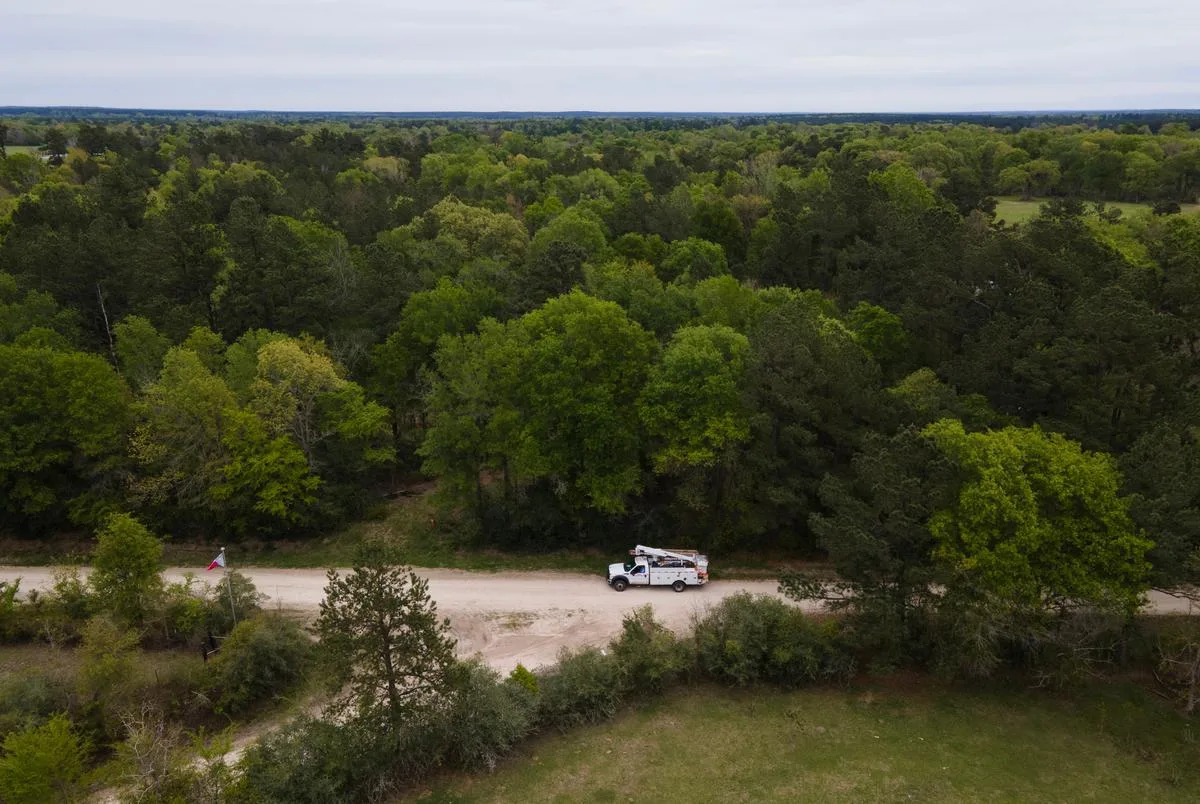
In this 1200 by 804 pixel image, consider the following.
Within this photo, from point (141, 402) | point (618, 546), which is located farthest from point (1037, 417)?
point (141, 402)

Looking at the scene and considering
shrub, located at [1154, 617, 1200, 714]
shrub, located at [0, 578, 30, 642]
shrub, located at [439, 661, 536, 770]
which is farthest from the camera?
shrub, located at [0, 578, 30, 642]

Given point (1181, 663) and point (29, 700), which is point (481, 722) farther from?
point (1181, 663)

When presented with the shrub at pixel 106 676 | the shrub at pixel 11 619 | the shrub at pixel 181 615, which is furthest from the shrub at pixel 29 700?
the shrub at pixel 11 619

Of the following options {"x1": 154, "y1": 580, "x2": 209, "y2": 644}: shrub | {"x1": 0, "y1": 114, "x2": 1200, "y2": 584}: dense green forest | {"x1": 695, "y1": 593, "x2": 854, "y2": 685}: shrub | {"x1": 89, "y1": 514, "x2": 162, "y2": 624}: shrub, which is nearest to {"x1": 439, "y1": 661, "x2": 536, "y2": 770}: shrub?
{"x1": 695, "y1": 593, "x2": 854, "y2": 685}: shrub

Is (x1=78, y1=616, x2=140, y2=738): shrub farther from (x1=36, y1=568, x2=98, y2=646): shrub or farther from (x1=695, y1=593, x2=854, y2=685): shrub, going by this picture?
(x1=695, y1=593, x2=854, y2=685): shrub

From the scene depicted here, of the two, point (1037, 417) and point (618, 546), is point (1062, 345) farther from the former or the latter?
point (618, 546)
